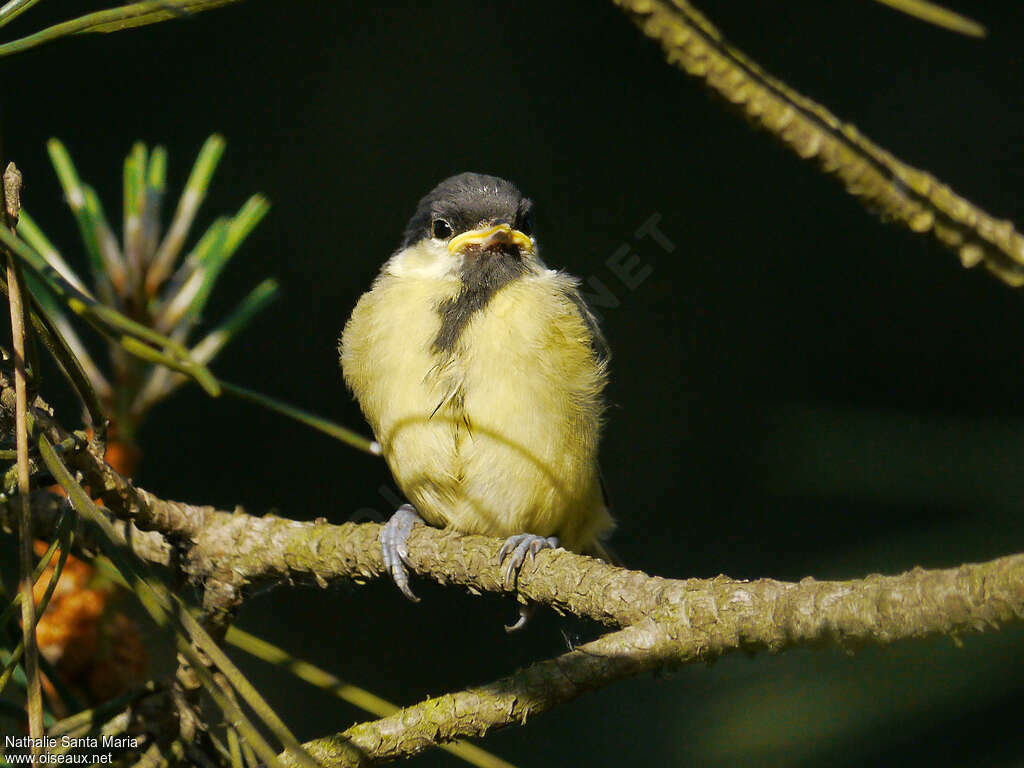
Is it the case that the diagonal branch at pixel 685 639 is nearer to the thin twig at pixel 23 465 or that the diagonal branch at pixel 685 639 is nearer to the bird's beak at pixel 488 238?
the thin twig at pixel 23 465

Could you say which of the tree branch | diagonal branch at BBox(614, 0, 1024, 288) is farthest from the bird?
diagonal branch at BBox(614, 0, 1024, 288)

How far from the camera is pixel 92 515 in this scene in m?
0.90

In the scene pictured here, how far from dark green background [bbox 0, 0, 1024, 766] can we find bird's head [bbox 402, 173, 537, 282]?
1.37m

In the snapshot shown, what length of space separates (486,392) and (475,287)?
33 cm

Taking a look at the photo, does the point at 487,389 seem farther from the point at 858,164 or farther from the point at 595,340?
the point at 858,164

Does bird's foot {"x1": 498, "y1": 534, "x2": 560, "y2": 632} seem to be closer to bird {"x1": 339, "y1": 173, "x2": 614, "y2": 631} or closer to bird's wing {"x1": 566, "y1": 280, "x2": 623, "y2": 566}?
bird {"x1": 339, "y1": 173, "x2": 614, "y2": 631}

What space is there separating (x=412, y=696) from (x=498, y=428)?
194 cm

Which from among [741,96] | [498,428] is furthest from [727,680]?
[498,428]

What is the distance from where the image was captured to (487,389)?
2186 millimetres

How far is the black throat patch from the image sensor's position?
2.28m

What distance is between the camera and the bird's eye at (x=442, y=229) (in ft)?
8.57

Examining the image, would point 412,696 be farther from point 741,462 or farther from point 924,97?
point 924,97
